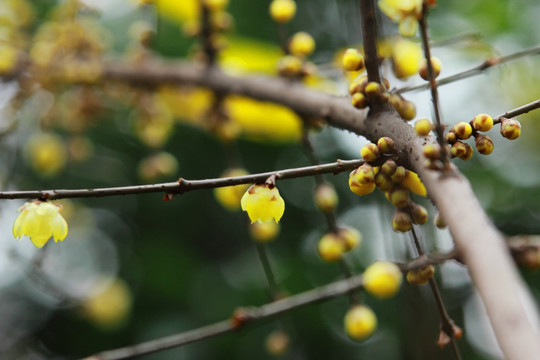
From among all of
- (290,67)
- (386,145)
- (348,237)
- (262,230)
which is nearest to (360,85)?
(386,145)

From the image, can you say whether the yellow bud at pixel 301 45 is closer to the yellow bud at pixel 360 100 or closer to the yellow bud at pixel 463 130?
the yellow bud at pixel 360 100

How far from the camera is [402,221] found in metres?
0.75

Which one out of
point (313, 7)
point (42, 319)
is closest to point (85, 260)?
point (42, 319)

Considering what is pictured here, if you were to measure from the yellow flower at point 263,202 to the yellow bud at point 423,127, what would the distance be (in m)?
0.21

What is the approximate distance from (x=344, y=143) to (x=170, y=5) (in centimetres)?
96

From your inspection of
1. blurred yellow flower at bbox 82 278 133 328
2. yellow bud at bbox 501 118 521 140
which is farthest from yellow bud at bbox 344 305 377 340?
blurred yellow flower at bbox 82 278 133 328

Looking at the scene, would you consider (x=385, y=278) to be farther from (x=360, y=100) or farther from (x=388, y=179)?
(x=360, y=100)

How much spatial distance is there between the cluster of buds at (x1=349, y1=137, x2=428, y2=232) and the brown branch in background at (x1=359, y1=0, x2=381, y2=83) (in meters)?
0.14

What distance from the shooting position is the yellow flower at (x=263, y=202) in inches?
30.5

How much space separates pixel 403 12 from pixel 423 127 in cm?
32

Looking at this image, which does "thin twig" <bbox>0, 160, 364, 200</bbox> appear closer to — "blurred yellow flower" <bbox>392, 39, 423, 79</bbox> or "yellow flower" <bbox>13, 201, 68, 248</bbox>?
"yellow flower" <bbox>13, 201, 68, 248</bbox>

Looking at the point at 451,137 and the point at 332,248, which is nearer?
the point at 451,137

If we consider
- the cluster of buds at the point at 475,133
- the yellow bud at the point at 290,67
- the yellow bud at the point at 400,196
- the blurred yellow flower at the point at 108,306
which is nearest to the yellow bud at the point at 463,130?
the cluster of buds at the point at 475,133

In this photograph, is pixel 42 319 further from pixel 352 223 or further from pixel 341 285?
pixel 341 285
